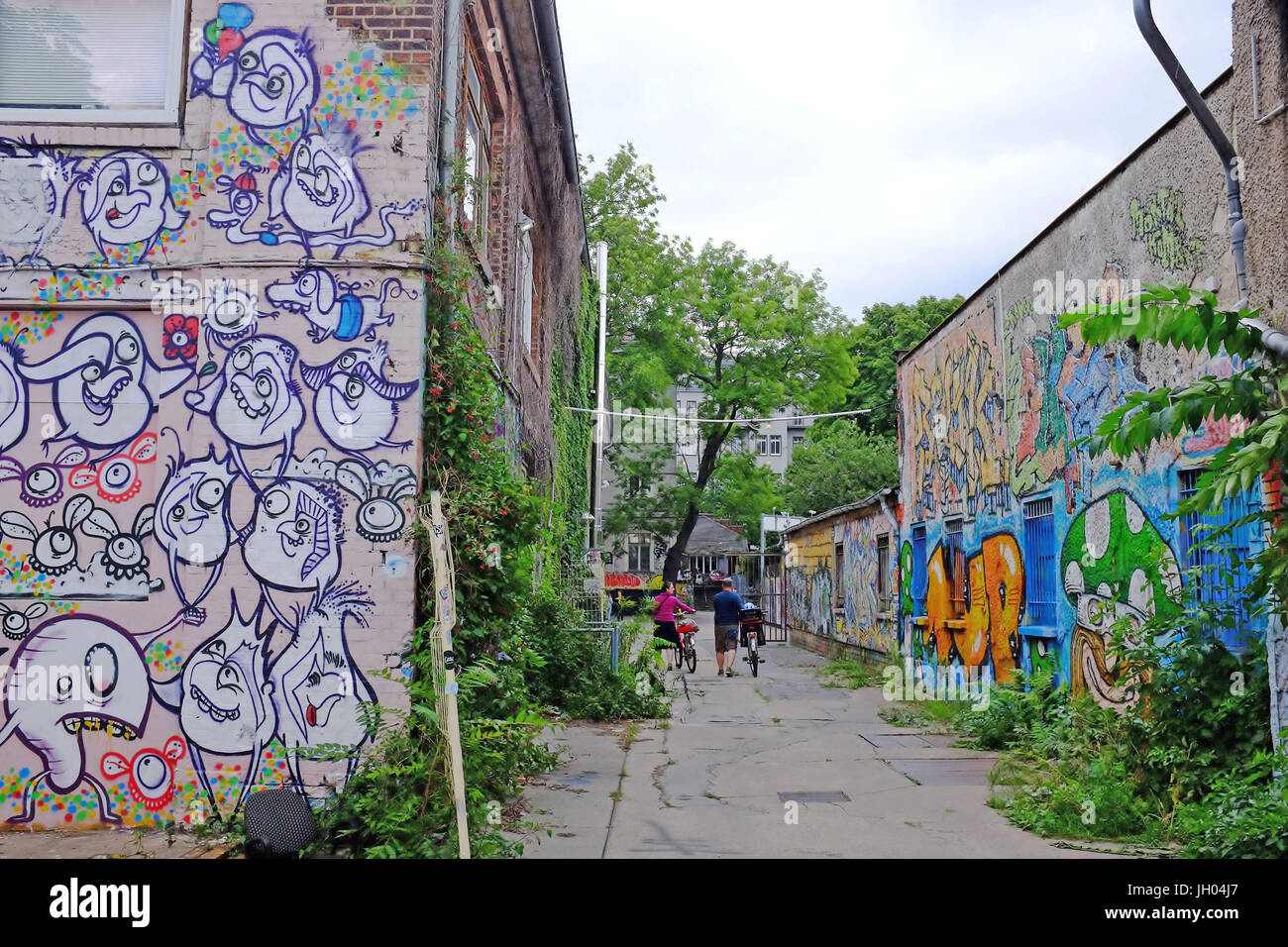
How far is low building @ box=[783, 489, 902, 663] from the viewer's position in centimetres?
1736

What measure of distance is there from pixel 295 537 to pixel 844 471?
41773 millimetres

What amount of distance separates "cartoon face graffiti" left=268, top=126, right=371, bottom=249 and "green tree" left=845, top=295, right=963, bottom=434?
119 ft

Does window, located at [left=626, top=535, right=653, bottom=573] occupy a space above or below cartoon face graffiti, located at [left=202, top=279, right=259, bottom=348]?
below

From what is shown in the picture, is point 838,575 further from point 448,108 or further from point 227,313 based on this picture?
point 227,313

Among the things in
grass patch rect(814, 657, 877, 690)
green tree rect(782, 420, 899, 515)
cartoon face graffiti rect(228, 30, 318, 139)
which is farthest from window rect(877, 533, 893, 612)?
green tree rect(782, 420, 899, 515)

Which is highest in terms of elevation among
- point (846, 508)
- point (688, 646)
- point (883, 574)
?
point (846, 508)

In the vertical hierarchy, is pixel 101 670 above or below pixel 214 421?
below

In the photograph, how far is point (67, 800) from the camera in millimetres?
6180

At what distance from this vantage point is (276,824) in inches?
213

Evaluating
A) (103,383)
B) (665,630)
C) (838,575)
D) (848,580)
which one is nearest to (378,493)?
(103,383)

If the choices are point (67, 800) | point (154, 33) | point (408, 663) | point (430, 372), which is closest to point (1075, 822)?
point (408, 663)

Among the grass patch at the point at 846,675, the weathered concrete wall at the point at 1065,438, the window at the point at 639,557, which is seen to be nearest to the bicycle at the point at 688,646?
the grass patch at the point at 846,675

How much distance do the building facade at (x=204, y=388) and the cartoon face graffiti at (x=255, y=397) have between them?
0.01 metres

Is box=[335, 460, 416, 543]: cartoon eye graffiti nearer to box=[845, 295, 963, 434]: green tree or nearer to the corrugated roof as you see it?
the corrugated roof
